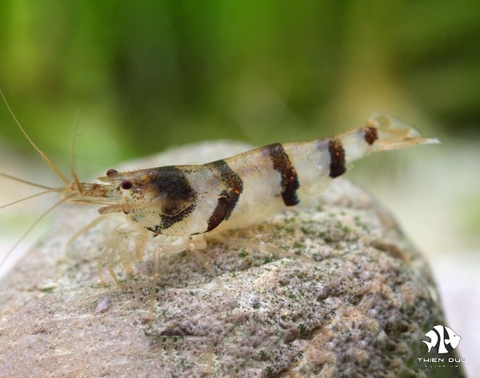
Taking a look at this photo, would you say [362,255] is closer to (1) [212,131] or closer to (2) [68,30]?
(1) [212,131]

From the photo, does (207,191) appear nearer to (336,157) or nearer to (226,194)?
(226,194)

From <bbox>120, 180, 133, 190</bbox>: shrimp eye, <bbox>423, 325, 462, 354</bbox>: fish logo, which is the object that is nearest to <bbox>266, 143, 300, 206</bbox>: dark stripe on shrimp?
<bbox>120, 180, 133, 190</bbox>: shrimp eye

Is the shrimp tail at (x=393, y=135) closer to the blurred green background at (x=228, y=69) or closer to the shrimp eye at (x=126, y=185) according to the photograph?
the shrimp eye at (x=126, y=185)

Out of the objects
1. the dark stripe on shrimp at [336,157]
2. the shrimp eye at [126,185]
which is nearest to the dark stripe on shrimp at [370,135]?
the dark stripe on shrimp at [336,157]

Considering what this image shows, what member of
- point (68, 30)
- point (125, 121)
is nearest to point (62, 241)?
point (125, 121)

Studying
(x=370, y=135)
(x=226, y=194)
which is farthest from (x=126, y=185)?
(x=370, y=135)
